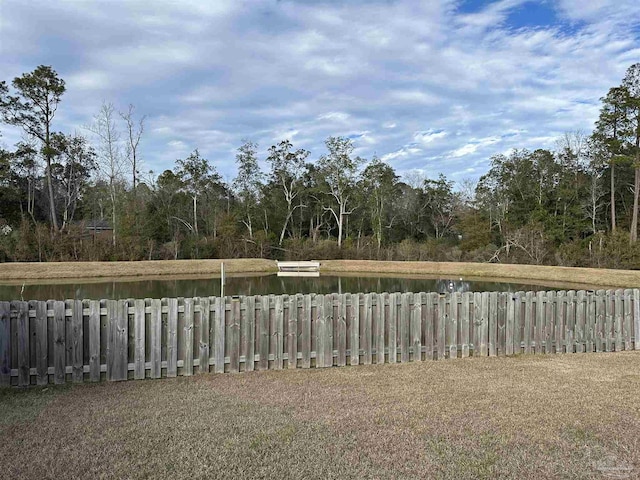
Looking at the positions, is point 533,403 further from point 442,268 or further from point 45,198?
point 45,198

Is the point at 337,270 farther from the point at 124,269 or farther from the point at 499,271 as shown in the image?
the point at 124,269

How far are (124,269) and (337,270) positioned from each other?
13.8m

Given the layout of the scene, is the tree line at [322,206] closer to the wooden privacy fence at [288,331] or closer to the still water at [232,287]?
the still water at [232,287]

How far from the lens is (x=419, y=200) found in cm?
4788

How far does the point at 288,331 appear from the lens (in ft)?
20.2

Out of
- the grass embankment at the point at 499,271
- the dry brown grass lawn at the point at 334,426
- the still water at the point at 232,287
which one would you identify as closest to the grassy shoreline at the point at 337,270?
the grass embankment at the point at 499,271

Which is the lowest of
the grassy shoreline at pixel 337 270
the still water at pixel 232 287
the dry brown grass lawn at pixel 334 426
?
the still water at pixel 232 287

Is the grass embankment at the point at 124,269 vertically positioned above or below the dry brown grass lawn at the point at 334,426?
below

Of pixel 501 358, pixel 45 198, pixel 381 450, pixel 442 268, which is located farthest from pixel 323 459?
pixel 45 198

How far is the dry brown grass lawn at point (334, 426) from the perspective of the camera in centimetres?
319

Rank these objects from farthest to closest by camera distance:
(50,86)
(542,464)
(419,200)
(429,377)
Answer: (419,200)
(50,86)
(429,377)
(542,464)

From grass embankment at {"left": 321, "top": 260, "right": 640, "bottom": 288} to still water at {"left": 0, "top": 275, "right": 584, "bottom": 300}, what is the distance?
8.85 feet

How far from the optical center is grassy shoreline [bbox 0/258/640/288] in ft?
80.4

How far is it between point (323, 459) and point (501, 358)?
161 inches
